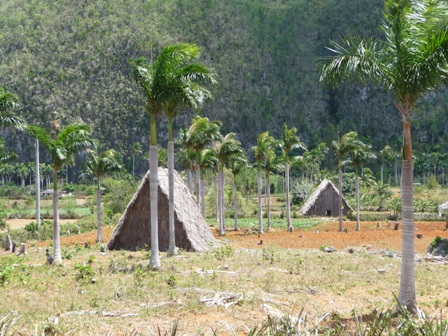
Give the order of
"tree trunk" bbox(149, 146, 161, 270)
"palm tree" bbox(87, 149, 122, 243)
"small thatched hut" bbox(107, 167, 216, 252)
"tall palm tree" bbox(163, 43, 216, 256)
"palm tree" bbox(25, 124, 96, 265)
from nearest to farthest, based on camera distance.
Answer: "tree trunk" bbox(149, 146, 161, 270) < "tall palm tree" bbox(163, 43, 216, 256) < "palm tree" bbox(25, 124, 96, 265) < "small thatched hut" bbox(107, 167, 216, 252) < "palm tree" bbox(87, 149, 122, 243)

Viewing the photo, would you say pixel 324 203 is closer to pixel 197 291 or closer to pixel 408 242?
pixel 197 291

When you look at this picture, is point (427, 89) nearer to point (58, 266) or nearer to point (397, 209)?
point (58, 266)

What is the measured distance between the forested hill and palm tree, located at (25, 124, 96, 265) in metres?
88.3

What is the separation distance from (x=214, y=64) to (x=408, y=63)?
4997 inches

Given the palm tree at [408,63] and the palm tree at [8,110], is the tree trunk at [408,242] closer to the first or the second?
the palm tree at [408,63]

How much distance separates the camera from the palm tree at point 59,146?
1625 cm

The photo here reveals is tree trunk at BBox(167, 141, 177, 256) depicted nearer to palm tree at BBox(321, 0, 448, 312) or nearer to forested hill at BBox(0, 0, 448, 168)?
palm tree at BBox(321, 0, 448, 312)

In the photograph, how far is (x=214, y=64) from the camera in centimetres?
13412

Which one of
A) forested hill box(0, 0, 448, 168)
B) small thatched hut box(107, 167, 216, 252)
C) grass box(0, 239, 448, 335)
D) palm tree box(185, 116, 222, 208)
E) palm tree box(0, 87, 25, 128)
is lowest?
grass box(0, 239, 448, 335)

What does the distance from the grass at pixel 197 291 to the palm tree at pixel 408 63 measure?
1.48 m

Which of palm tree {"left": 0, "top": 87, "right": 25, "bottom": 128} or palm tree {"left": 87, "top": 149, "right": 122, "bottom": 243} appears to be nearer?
palm tree {"left": 0, "top": 87, "right": 25, "bottom": 128}

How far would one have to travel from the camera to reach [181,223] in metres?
19.3

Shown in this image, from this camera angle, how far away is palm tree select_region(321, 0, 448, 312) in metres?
9.45

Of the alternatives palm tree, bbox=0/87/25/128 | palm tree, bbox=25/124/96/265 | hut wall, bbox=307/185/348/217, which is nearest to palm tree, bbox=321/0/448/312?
palm tree, bbox=25/124/96/265
